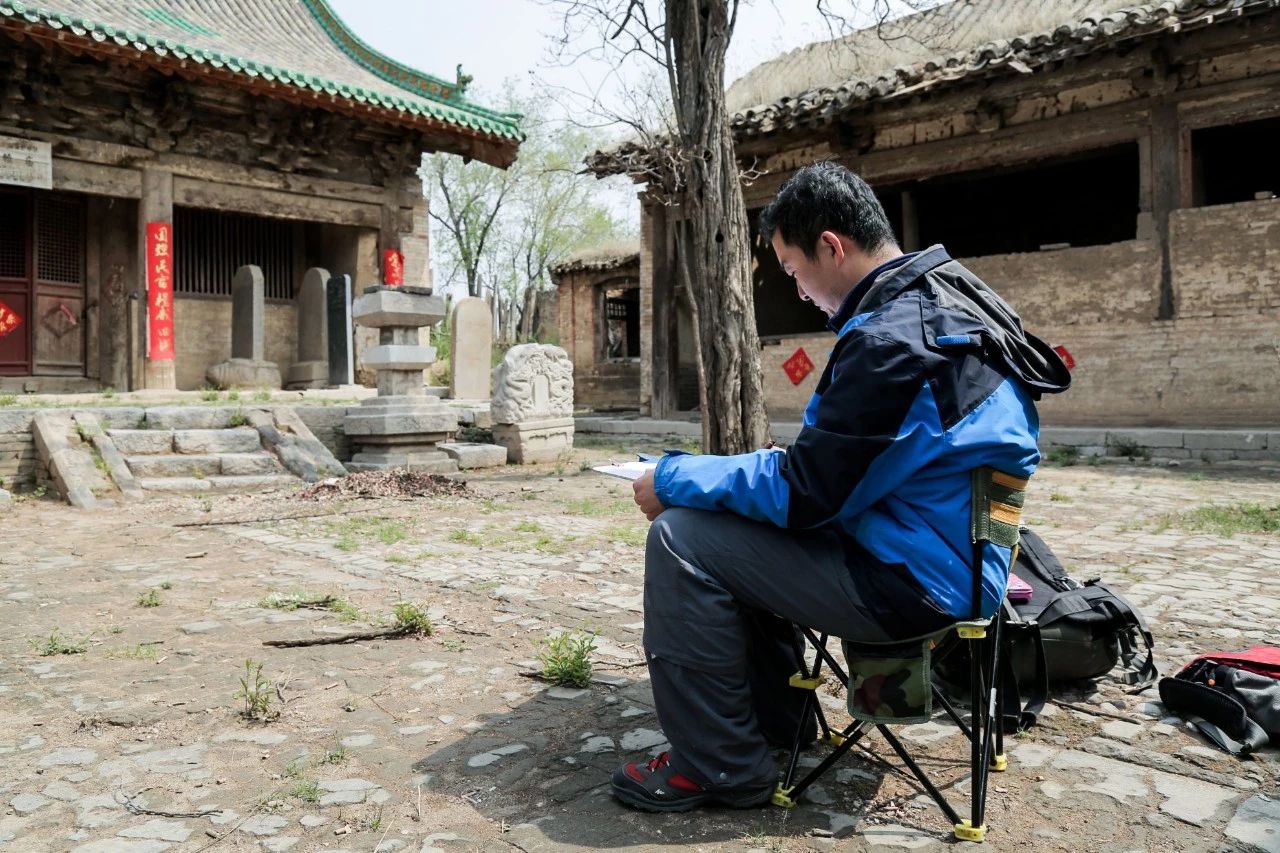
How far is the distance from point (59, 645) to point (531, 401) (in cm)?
701

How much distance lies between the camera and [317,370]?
13.1 metres

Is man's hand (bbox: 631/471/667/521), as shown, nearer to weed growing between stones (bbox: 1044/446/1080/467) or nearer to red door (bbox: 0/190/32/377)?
weed growing between stones (bbox: 1044/446/1080/467)

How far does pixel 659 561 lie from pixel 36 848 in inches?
56.4

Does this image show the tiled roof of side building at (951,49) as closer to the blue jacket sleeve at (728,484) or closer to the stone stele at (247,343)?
the stone stele at (247,343)

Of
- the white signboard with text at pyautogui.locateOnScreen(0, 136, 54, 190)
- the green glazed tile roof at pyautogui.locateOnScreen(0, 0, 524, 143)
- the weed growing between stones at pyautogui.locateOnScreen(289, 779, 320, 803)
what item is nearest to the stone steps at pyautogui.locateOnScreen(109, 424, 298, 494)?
the white signboard with text at pyautogui.locateOnScreen(0, 136, 54, 190)

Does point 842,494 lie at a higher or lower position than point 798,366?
lower

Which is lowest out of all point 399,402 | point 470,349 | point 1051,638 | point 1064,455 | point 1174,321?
point 1051,638

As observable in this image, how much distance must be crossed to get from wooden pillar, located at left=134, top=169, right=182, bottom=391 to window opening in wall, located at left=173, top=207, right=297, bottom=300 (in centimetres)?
153

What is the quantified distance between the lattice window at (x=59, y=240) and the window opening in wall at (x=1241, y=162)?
1440cm

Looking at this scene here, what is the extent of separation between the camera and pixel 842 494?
6.03ft

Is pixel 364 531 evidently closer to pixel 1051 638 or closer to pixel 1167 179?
pixel 1051 638

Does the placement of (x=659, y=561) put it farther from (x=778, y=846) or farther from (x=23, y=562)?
(x=23, y=562)

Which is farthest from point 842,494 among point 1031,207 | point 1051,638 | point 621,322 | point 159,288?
point 621,322

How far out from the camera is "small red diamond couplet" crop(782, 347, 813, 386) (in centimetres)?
1285
